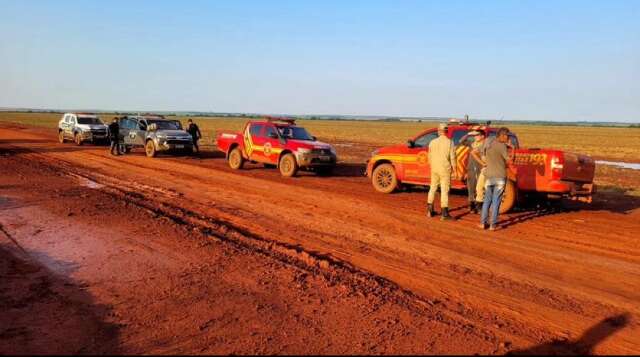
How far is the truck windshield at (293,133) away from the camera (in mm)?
17156

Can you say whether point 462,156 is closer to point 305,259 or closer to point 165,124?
point 305,259

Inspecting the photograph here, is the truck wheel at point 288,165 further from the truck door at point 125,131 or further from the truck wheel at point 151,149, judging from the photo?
the truck door at point 125,131

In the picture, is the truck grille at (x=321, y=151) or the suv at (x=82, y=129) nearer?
the truck grille at (x=321, y=151)

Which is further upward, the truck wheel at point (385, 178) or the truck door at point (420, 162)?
the truck door at point (420, 162)

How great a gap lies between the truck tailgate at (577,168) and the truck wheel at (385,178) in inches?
164

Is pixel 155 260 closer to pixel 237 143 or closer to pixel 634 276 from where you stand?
pixel 634 276

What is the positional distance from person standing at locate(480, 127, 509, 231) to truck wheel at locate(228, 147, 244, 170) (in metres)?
10.7

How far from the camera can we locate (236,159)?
60.6 feet

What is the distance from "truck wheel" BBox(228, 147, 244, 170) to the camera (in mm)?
18359

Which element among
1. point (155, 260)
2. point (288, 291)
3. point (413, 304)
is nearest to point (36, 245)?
point (155, 260)

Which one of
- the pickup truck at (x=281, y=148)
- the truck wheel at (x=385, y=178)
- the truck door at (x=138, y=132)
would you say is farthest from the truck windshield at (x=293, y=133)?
the truck door at (x=138, y=132)

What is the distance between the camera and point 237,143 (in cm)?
1848

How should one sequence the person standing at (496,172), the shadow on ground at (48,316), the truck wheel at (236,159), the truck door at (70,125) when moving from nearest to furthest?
the shadow on ground at (48,316), the person standing at (496,172), the truck wheel at (236,159), the truck door at (70,125)

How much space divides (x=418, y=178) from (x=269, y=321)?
8.53m
